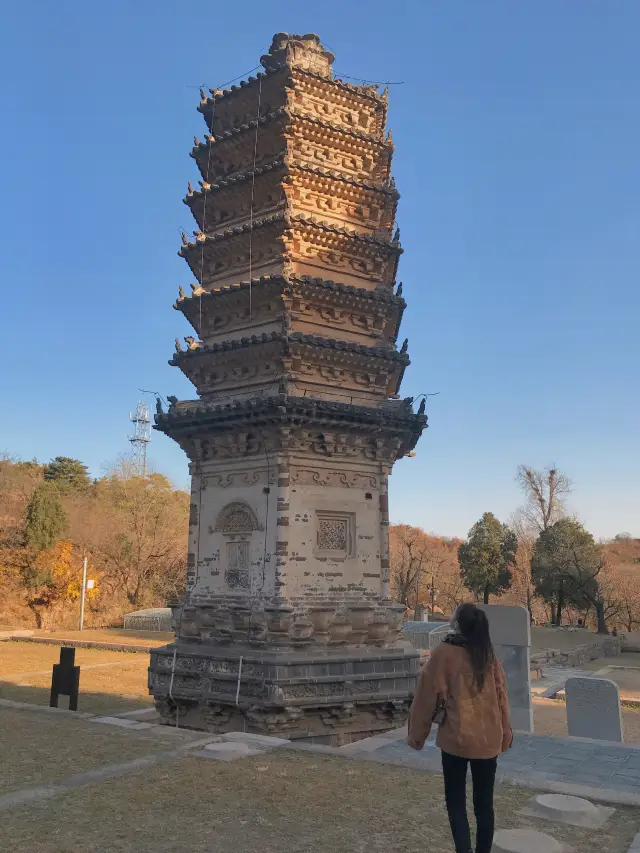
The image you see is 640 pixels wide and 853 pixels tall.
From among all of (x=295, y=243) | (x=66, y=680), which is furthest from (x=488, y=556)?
(x=66, y=680)

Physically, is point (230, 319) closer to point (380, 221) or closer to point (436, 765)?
point (380, 221)

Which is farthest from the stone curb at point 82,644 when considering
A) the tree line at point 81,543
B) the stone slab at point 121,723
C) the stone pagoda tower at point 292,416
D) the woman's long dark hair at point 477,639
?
the woman's long dark hair at point 477,639

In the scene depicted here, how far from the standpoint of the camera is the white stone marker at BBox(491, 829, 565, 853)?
5.89 m

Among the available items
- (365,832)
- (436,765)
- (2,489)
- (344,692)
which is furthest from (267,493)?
(2,489)

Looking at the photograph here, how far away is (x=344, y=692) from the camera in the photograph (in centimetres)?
1406

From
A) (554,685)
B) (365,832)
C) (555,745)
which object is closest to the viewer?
(365,832)

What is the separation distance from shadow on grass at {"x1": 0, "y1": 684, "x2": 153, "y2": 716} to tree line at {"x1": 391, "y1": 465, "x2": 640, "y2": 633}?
84.4 ft

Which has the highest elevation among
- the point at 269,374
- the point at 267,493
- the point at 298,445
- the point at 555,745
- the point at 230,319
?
the point at 230,319

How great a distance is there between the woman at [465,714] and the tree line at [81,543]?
42640 mm

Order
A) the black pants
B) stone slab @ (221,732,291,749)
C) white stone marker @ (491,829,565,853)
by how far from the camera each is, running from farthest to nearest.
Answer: stone slab @ (221,732,291,749)
white stone marker @ (491,829,565,853)
the black pants

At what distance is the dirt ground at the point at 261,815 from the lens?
20.1ft

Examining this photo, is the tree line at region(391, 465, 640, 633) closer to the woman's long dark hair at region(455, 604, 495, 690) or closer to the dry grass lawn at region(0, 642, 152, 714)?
the dry grass lawn at region(0, 642, 152, 714)

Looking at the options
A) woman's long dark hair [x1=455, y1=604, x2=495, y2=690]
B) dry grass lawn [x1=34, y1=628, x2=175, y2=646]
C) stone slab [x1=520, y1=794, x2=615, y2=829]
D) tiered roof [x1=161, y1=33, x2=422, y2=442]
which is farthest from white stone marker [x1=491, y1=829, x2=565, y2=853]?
dry grass lawn [x1=34, y1=628, x2=175, y2=646]

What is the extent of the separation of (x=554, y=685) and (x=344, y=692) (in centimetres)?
1340
